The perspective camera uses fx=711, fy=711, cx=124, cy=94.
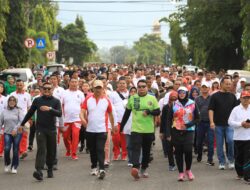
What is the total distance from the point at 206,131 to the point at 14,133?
4.29 metres

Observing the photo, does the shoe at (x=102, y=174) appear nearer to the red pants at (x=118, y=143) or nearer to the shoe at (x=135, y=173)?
the shoe at (x=135, y=173)

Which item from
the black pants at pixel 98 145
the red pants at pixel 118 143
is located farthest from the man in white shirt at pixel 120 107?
the black pants at pixel 98 145

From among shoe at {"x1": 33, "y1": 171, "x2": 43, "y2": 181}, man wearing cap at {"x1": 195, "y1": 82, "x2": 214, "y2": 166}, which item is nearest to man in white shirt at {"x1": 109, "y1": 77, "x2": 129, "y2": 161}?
man wearing cap at {"x1": 195, "y1": 82, "x2": 214, "y2": 166}

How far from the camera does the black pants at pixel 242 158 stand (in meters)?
12.6

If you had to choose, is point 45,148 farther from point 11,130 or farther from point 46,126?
point 11,130

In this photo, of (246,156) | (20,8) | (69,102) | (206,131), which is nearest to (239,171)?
(246,156)

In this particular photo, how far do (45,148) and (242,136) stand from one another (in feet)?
11.7

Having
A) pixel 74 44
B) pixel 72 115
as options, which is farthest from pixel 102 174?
pixel 74 44

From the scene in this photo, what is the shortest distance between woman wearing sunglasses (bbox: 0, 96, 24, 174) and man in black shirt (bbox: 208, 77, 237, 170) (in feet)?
12.7

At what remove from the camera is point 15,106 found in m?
14.3

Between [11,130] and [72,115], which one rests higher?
[72,115]

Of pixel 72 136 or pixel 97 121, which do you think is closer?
pixel 97 121

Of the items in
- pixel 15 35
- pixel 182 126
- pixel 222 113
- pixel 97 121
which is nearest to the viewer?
pixel 182 126

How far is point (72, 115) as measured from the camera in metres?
16.1
